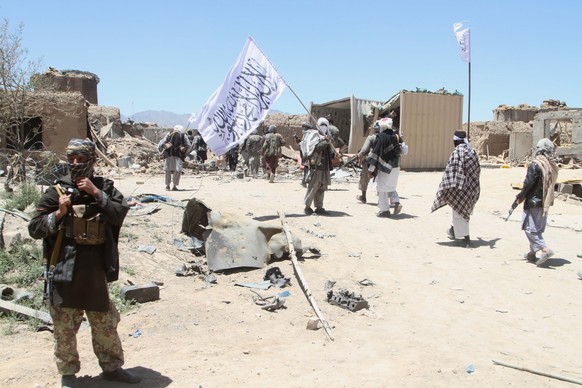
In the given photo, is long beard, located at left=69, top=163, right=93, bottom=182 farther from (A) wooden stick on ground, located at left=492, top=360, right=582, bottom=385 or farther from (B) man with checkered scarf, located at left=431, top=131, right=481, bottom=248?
(B) man with checkered scarf, located at left=431, top=131, right=481, bottom=248

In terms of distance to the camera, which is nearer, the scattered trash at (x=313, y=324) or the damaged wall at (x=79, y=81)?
the scattered trash at (x=313, y=324)

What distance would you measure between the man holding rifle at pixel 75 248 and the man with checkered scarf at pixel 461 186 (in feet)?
18.3

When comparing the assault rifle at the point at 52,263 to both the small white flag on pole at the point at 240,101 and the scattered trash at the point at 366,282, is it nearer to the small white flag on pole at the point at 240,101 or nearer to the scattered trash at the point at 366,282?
the scattered trash at the point at 366,282

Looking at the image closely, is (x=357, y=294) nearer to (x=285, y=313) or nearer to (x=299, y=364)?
(x=285, y=313)

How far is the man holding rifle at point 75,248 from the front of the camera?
3.34 meters

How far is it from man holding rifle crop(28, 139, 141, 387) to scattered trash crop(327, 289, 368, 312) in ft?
8.21

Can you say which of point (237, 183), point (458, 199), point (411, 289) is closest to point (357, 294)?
point (411, 289)

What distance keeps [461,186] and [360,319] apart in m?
3.51

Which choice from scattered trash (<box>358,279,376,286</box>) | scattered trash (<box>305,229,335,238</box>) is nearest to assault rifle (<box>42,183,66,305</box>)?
scattered trash (<box>358,279,376,286</box>)

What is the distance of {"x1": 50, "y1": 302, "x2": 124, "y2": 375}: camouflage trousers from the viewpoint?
133 inches

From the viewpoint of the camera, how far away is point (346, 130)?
76.3 feet

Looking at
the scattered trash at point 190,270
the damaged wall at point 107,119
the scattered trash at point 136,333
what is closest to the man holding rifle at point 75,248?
the scattered trash at point 136,333

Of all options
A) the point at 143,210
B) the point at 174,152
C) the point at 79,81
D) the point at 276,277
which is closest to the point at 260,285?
the point at 276,277

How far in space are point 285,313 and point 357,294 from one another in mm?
977
